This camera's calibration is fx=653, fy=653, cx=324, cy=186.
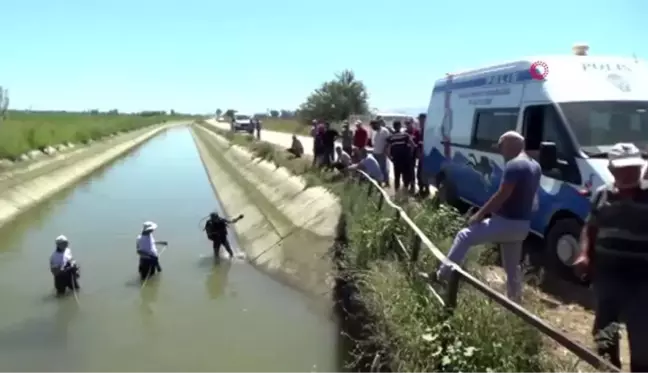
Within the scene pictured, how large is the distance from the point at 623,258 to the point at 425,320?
1908mm

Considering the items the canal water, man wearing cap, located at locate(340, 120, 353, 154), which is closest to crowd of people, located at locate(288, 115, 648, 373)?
the canal water

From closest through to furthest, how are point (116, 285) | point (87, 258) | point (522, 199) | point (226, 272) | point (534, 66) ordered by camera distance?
point (522, 199), point (534, 66), point (116, 285), point (226, 272), point (87, 258)

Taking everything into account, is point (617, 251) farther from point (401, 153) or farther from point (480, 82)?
point (401, 153)

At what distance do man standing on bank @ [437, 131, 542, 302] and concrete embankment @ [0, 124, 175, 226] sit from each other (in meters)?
21.2

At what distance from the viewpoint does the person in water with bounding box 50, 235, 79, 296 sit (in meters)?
12.8

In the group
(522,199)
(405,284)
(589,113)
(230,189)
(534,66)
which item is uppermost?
(534,66)

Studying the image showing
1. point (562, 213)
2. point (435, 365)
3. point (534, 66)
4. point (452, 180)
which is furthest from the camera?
point (452, 180)

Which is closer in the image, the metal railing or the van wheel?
the metal railing

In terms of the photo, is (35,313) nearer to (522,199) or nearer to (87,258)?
(87,258)

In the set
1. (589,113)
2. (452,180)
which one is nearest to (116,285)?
(452,180)

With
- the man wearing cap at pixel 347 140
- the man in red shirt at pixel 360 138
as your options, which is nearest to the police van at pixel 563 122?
the man in red shirt at pixel 360 138

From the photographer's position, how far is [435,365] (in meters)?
4.80

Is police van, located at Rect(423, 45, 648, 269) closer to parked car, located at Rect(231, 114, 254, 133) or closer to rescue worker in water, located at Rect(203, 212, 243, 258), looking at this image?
rescue worker in water, located at Rect(203, 212, 243, 258)

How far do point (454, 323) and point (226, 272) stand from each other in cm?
1137
